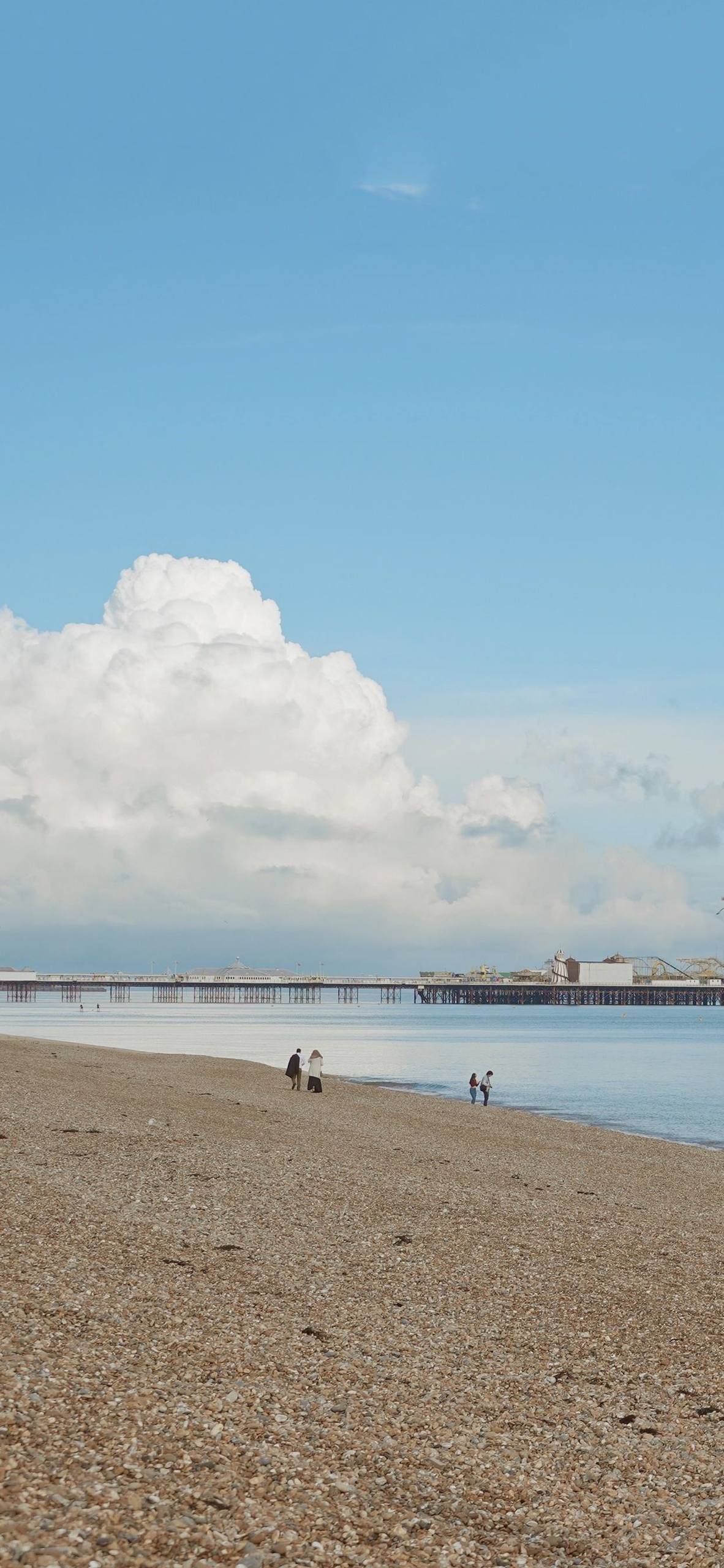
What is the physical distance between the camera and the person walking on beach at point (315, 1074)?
1668 inches

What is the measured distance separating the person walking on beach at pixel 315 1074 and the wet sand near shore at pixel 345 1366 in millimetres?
19978

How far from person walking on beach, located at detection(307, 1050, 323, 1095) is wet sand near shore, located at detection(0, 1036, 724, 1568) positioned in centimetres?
1998

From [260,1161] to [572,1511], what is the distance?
1465cm

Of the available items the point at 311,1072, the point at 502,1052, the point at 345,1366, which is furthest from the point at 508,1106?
the point at 502,1052

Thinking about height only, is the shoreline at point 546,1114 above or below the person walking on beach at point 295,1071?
below

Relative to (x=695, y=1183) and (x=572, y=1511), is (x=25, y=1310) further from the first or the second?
(x=695, y=1183)

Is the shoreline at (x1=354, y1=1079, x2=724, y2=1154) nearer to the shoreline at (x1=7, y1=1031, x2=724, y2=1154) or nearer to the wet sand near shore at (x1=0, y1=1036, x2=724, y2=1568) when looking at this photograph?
the shoreline at (x1=7, y1=1031, x2=724, y2=1154)

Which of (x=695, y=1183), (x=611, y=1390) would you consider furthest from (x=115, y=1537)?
(x=695, y=1183)

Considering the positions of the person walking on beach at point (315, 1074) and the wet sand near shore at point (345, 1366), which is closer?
the wet sand near shore at point (345, 1366)

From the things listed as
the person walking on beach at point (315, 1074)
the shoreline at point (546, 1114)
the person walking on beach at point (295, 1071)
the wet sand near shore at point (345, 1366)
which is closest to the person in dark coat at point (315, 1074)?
the person walking on beach at point (315, 1074)

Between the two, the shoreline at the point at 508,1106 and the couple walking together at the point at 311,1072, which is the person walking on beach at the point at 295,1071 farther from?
the shoreline at the point at 508,1106

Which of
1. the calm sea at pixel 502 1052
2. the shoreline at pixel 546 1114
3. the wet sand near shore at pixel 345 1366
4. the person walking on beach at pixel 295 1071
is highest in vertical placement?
the wet sand near shore at pixel 345 1366

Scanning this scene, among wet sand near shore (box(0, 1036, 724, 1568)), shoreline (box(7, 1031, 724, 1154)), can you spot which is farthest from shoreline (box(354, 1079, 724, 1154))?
wet sand near shore (box(0, 1036, 724, 1568))

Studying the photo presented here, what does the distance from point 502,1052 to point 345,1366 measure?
81880 mm
